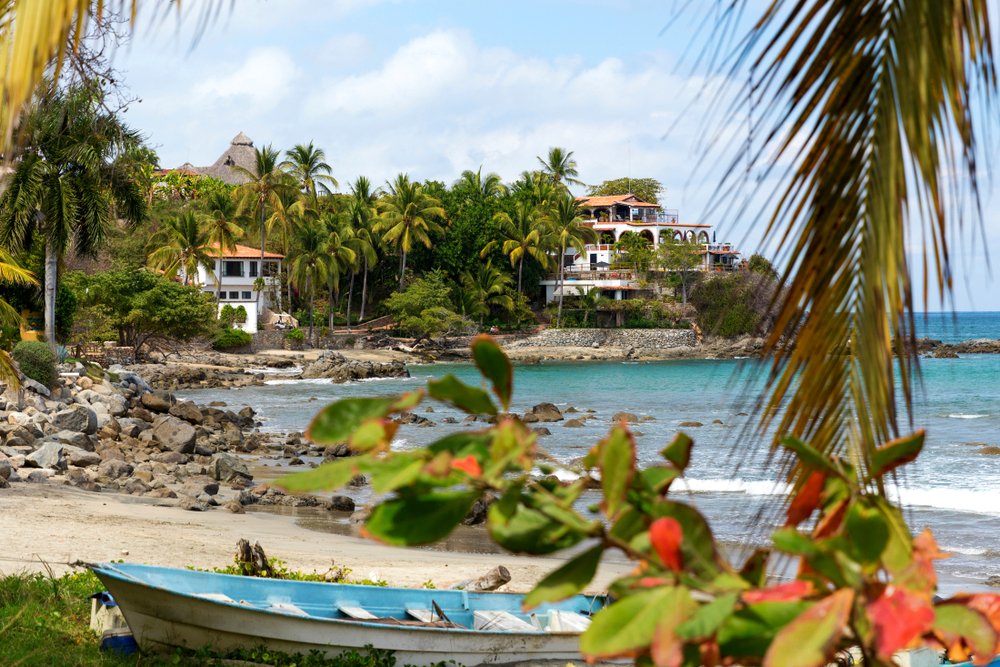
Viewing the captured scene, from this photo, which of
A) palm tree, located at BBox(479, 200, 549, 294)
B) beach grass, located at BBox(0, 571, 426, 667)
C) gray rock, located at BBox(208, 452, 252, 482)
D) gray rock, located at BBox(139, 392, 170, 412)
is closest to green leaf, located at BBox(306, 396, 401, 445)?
beach grass, located at BBox(0, 571, 426, 667)

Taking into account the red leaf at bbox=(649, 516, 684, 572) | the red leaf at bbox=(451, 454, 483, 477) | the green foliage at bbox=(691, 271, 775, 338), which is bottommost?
the red leaf at bbox=(649, 516, 684, 572)

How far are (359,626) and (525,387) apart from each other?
128ft

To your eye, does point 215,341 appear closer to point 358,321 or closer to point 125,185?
point 358,321

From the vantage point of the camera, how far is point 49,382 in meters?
22.4

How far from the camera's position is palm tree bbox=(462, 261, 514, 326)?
62.8 meters

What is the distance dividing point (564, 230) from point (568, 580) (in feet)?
209

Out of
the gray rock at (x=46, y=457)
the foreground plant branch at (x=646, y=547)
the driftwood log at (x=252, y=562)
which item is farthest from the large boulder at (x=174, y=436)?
the foreground plant branch at (x=646, y=547)

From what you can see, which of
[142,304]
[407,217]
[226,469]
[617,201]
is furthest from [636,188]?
[226,469]

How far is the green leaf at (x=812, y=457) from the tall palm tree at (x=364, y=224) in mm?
58130

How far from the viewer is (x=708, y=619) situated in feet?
3.16

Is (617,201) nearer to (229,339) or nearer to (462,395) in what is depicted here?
(229,339)

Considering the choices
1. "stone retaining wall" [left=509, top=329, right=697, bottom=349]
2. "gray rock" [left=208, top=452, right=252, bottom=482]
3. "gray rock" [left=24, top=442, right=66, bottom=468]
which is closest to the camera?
"gray rock" [left=24, top=442, right=66, bottom=468]

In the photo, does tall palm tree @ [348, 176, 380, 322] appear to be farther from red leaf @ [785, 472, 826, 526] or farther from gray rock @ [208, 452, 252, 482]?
red leaf @ [785, 472, 826, 526]

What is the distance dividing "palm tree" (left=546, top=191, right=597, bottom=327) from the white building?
16.8 metres
